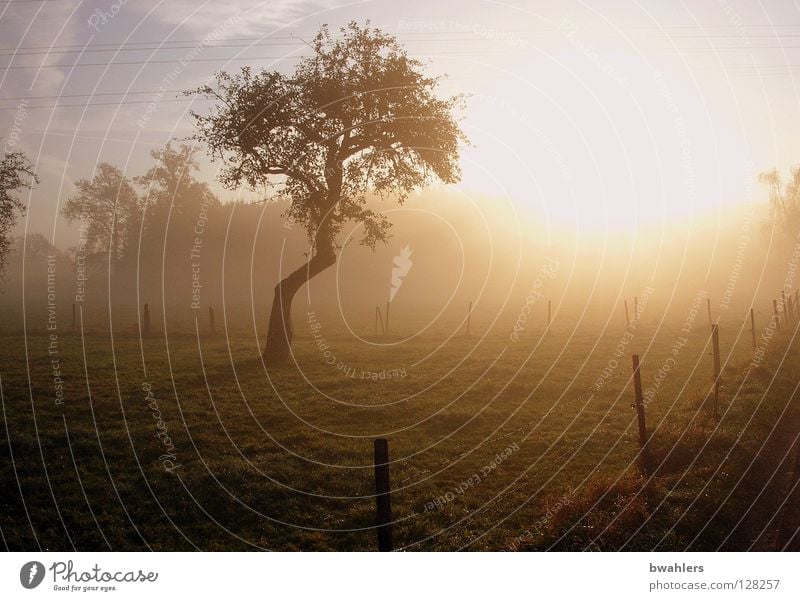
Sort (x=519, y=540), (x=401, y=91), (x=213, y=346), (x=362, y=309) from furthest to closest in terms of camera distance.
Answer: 1. (x=362, y=309)
2. (x=213, y=346)
3. (x=401, y=91)
4. (x=519, y=540)

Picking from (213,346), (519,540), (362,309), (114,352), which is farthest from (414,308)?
(519,540)

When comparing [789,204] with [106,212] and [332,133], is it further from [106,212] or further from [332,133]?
[106,212]

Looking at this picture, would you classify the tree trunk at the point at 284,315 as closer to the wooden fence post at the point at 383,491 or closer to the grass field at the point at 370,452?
the grass field at the point at 370,452

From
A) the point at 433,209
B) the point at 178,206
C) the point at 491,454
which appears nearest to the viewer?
the point at 491,454

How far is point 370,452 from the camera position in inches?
632

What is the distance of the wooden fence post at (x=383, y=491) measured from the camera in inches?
309

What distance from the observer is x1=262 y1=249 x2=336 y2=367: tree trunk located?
2948cm

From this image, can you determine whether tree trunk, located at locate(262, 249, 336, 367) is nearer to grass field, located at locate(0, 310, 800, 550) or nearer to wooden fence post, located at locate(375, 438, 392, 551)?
grass field, located at locate(0, 310, 800, 550)

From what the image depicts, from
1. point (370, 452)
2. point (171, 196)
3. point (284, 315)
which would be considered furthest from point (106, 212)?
point (370, 452)

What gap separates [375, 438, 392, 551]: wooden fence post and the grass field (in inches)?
107

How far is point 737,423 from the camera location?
52.2 feet

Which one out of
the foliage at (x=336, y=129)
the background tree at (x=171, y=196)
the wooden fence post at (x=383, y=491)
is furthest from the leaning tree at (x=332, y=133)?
the background tree at (x=171, y=196)
